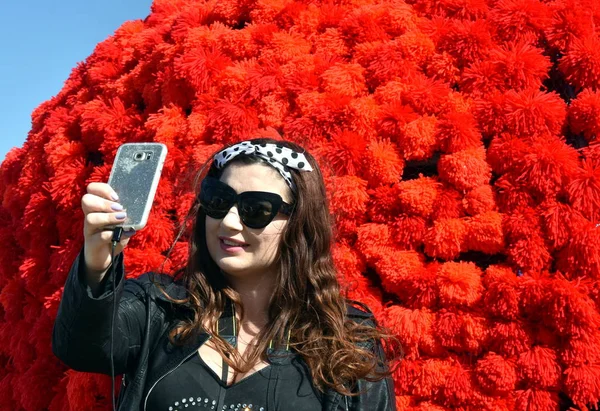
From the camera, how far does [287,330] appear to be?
5.92ft

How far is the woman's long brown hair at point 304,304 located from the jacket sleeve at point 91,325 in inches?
4.9

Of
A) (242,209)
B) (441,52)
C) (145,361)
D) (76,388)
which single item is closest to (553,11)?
(441,52)

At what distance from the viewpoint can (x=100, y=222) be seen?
1.41 meters

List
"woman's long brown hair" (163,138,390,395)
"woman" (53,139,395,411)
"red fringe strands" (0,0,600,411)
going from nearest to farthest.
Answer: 1. "woman" (53,139,395,411)
2. "woman's long brown hair" (163,138,390,395)
3. "red fringe strands" (0,0,600,411)

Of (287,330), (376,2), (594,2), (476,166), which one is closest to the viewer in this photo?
(287,330)

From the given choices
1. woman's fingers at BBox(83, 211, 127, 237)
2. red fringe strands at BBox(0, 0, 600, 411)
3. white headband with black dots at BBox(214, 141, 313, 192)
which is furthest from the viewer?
red fringe strands at BBox(0, 0, 600, 411)

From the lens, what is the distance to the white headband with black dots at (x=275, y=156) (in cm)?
183

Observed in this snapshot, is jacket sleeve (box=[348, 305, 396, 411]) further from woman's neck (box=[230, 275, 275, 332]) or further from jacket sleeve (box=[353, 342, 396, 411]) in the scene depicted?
woman's neck (box=[230, 275, 275, 332])

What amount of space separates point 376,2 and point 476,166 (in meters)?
0.85

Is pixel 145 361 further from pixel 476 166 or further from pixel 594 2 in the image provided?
pixel 594 2

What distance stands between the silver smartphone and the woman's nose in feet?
0.72

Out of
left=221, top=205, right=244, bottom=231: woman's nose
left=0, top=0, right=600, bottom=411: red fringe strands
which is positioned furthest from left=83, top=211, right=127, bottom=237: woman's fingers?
left=0, top=0, right=600, bottom=411: red fringe strands

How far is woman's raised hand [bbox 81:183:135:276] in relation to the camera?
1.41 meters

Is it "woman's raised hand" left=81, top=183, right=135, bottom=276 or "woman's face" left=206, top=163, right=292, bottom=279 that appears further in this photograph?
"woman's face" left=206, top=163, right=292, bottom=279
